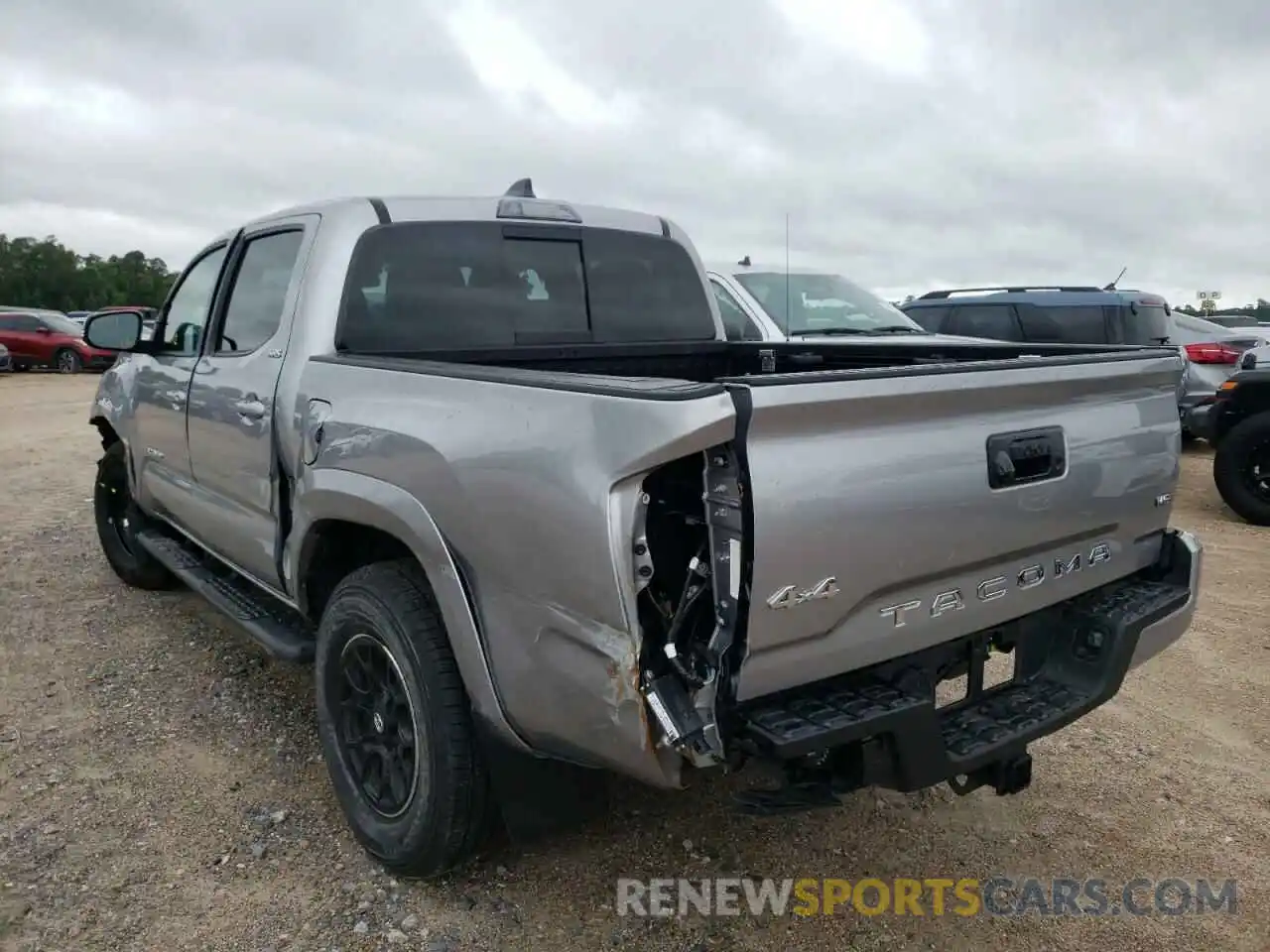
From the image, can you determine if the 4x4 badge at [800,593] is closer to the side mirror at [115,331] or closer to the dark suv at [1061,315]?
the side mirror at [115,331]

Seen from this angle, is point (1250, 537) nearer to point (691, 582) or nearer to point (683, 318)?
point (683, 318)

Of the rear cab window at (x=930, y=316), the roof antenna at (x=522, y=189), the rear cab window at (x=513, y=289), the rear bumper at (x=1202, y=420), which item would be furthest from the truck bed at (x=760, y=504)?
the rear cab window at (x=930, y=316)

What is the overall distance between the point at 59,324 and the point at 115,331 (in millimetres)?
22874

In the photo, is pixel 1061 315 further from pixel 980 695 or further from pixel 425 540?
pixel 425 540

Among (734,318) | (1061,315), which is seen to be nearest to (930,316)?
(1061,315)

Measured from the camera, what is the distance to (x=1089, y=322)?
10656mm

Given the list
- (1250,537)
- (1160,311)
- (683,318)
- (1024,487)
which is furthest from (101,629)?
(1160,311)

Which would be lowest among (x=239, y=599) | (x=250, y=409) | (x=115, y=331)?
(x=239, y=599)

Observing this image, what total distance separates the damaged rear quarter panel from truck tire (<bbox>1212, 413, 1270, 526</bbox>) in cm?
718

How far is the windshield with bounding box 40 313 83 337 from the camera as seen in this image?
24031 mm

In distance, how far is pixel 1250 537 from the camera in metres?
7.13

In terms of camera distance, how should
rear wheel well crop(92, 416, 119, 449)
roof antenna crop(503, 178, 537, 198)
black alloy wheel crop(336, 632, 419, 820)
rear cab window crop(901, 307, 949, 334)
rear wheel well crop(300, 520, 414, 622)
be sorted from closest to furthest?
black alloy wheel crop(336, 632, 419, 820) < rear wheel well crop(300, 520, 414, 622) < roof antenna crop(503, 178, 537, 198) < rear wheel well crop(92, 416, 119, 449) < rear cab window crop(901, 307, 949, 334)

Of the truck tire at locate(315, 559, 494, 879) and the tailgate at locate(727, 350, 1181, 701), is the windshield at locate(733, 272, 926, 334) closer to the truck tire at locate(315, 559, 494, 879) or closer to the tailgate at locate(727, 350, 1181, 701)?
the tailgate at locate(727, 350, 1181, 701)

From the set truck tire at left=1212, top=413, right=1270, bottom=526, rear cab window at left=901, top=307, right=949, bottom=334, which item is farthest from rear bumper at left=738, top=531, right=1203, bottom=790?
rear cab window at left=901, top=307, right=949, bottom=334
